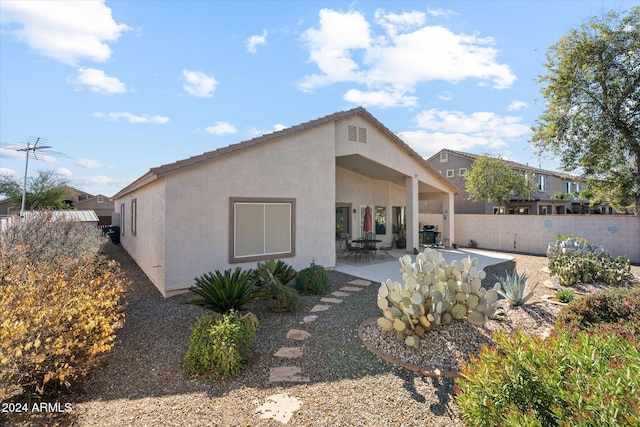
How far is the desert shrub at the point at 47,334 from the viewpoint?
136 inches

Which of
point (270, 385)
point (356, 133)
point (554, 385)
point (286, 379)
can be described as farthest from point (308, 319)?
point (356, 133)

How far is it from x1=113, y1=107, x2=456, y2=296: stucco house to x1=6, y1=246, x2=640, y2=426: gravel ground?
2470mm

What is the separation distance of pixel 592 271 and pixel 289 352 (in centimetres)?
948

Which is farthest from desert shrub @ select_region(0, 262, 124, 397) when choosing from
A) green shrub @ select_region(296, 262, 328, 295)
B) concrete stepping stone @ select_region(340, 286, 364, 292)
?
concrete stepping stone @ select_region(340, 286, 364, 292)

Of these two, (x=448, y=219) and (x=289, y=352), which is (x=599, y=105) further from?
(x=289, y=352)

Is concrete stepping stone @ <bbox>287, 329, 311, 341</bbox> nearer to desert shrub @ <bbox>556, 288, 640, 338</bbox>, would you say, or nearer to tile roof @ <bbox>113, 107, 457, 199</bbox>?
desert shrub @ <bbox>556, 288, 640, 338</bbox>

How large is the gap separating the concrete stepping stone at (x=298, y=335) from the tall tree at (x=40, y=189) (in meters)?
44.0

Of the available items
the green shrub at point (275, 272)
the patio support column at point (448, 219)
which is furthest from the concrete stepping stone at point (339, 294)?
the patio support column at point (448, 219)

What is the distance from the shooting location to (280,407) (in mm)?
3709

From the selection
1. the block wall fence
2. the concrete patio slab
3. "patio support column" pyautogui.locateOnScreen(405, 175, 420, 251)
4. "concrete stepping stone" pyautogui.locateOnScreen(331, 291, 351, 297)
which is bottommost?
"concrete stepping stone" pyautogui.locateOnScreen(331, 291, 351, 297)

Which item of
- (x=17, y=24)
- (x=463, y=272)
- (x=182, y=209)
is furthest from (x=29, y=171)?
(x=463, y=272)

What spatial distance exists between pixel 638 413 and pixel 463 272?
363cm

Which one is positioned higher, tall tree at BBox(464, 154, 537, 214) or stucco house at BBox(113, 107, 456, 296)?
tall tree at BBox(464, 154, 537, 214)

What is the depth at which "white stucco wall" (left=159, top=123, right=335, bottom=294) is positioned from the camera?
833cm
